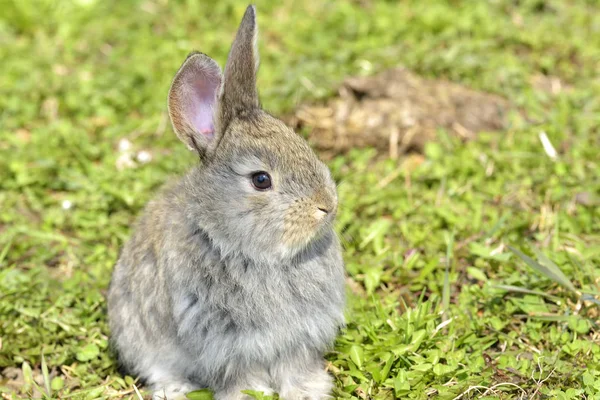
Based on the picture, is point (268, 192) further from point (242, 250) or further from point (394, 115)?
point (394, 115)

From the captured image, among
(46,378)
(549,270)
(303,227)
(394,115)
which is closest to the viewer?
(303,227)

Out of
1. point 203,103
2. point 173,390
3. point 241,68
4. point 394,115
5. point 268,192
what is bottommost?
point 173,390

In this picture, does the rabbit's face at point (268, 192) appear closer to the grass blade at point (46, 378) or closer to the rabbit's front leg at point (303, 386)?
the rabbit's front leg at point (303, 386)

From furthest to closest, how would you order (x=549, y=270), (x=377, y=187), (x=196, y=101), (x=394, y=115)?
(x=394, y=115)
(x=377, y=187)
(x=549, y=270)
(x=196, y=101)

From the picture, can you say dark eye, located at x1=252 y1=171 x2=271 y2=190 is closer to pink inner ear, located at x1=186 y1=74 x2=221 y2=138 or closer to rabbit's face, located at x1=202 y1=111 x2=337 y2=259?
rabbit's face, located at x1=202 y1=111 x2=337 y2=259

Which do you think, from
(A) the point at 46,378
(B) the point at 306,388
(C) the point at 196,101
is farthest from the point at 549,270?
(A) the point at 46,378

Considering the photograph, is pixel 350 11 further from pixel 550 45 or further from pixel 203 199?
pixel 203 199

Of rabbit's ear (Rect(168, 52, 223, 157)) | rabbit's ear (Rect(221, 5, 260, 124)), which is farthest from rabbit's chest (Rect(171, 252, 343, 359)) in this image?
rabbit's ear (Rect(221, 5, 260, 124))
